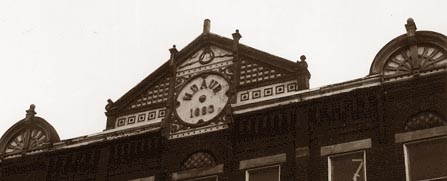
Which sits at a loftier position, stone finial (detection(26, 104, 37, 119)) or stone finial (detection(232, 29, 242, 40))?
stone finial (detection(232, 29, 242, 40))

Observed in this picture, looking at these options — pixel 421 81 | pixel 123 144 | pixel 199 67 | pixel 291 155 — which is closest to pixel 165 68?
pixel 199 67

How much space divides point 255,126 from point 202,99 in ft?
8.09

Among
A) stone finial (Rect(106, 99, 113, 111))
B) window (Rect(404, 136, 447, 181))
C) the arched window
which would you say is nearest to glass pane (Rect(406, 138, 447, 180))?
window (Rect(404, 136, 447, 181))

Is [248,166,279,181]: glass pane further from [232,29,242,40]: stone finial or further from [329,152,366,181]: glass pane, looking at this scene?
[232,29,242,40]: stone finial

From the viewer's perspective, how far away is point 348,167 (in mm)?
26469

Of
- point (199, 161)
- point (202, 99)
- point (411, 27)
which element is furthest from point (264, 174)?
point (411, 27)

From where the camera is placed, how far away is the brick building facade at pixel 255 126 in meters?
26.3

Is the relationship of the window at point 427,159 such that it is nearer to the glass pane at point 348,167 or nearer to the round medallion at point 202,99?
the glass pane at point 348,167

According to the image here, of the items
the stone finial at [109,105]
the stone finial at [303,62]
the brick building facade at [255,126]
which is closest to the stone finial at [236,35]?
the brick building facade at [255,126]

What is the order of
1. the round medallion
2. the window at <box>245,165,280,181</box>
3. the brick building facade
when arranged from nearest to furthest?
the brick building facade < the window at <box>245,165,280,181</box> < the round medallion

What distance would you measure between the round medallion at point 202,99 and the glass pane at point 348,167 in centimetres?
458

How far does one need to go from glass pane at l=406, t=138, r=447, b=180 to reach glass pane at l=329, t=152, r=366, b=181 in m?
1.46

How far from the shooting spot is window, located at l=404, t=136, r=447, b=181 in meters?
25.2

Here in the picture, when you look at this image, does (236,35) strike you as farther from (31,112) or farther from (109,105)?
(31,112)
